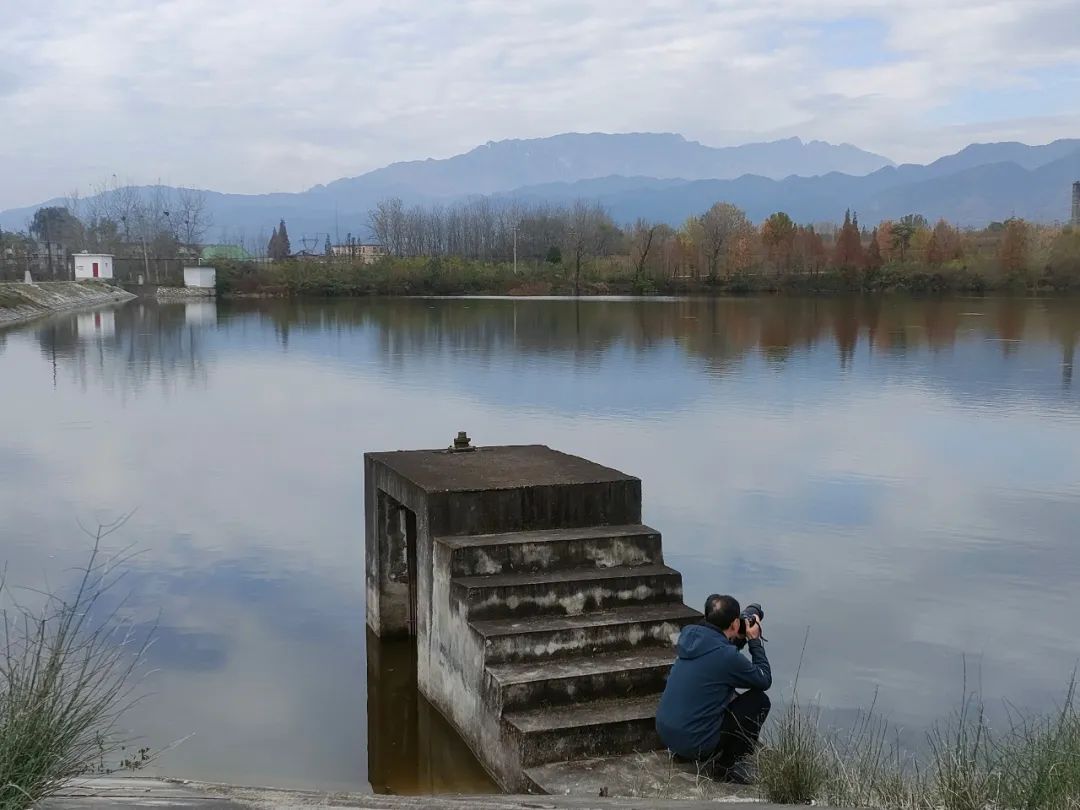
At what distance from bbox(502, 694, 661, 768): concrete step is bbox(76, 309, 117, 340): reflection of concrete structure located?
3176 cm

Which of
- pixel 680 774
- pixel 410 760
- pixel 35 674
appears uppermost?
pixel 35 674

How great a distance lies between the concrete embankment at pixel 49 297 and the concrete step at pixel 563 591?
39.8 meters

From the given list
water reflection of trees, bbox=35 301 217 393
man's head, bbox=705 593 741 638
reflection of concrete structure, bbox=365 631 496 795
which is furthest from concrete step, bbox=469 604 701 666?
water reflection of trees, bbox=35 301 217 393

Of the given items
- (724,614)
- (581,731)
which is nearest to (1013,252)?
(724,614)

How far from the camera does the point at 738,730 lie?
5234 millimetres

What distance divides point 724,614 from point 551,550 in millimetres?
1470

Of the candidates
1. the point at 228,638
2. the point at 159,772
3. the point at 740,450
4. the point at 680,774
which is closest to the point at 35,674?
the point at 159,772

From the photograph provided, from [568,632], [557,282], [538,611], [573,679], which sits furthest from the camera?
[557,282]

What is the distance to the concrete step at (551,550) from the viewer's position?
6.33 meters

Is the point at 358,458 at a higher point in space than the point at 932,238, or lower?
lower

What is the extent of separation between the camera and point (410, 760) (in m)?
6.58

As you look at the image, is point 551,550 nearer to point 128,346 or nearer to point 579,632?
point 579,632

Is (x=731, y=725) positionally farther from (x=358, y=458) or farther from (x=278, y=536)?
(x=358, y=458)

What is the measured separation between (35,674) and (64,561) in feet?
20.4
